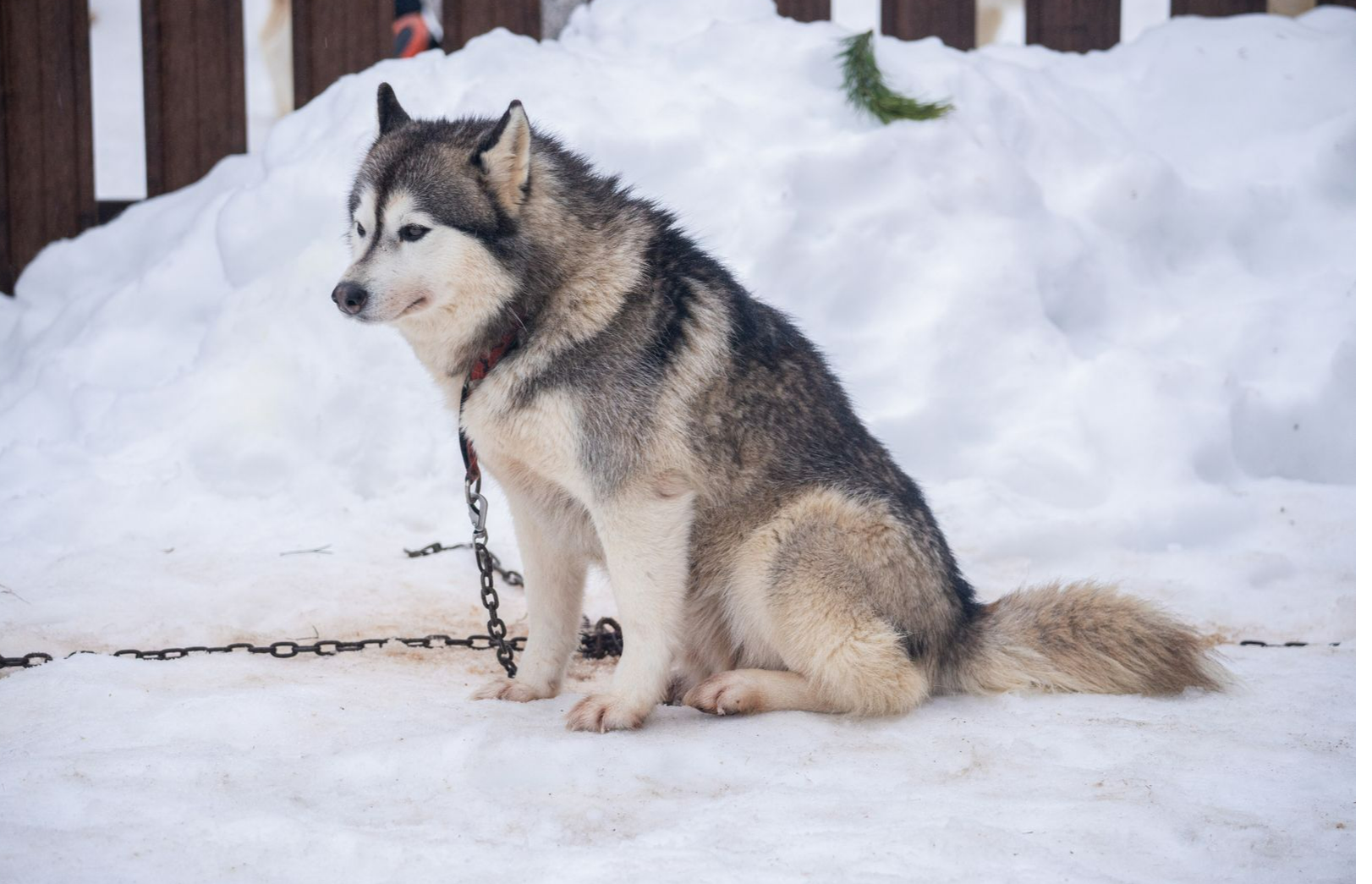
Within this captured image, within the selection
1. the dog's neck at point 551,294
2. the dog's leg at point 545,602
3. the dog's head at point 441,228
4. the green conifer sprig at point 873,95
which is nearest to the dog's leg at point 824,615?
the dog's leg at point 545,602

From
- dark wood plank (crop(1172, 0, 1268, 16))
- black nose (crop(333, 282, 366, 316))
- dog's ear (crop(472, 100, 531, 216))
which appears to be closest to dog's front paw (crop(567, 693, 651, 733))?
black nose (crop(333, 282, 366, 316))

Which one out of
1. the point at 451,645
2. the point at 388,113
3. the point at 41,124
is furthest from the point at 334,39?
the point at 451,645

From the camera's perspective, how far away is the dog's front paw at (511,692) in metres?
3.26

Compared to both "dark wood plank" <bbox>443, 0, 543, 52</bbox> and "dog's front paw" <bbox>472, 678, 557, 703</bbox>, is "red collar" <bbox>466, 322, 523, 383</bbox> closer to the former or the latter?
"dog's front paw" <bbox>472, 678, 557, 703</bbox>

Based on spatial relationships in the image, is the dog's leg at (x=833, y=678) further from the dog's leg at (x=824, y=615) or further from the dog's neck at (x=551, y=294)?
the dog's neck at (x=551, y=294)

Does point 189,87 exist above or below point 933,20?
below

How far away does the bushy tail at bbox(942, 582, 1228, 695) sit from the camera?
3.22 meters

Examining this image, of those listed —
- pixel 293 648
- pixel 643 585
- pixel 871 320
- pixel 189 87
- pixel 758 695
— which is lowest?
pixel 293 648

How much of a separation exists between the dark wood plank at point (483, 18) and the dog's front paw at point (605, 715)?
4485 mm

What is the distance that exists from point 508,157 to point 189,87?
13.3ft

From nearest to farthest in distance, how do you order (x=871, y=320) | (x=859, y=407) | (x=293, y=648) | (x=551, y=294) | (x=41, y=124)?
(x=551, y=294) < (x=293, y=648) < (x=859, y=407) < (x=871, y=320) < (x=41, y=124)

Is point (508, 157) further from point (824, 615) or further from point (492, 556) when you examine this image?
point (492, 556)


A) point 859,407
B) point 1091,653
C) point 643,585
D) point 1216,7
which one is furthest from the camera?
point 1216,7

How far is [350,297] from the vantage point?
2.85 m
